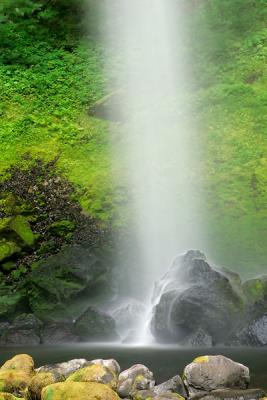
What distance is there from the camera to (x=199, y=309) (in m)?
15.6

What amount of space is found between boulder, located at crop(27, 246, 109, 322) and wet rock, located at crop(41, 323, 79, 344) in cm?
28

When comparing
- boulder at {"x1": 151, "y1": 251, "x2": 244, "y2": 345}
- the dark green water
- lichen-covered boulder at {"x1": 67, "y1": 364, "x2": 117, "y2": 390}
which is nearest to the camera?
lichen-covered boulder at {"x1": 67, "y1": 364, "x2": 117, "y2": 390}

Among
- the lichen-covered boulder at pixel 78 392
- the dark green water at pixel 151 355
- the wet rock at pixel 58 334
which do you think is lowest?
the wet rock at pixel 58 334

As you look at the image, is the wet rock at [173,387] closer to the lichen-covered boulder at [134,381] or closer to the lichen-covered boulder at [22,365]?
the lichen-covered boulder at [134,381]

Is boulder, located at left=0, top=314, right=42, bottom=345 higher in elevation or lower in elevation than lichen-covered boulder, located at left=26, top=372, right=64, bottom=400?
lower

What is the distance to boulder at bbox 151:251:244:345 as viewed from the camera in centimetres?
1541

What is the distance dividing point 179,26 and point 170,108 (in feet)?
29.1

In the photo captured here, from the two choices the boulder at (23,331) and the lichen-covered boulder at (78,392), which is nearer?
the lichen-covered boulder at (78,392)

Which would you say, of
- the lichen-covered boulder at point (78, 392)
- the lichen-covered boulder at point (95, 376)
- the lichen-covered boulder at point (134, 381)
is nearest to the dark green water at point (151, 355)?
the lichen-covered boulder at point (134, 381)

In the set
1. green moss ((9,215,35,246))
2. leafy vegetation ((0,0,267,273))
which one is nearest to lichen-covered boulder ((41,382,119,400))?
leafy vegetation ((0,0,267,273))

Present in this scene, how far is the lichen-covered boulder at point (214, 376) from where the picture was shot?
9.50m

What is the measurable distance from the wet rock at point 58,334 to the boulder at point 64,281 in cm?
28

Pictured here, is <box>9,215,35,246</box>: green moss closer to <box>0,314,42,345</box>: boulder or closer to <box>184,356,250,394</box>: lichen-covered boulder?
<box>0,314,42,345</box>: boulder

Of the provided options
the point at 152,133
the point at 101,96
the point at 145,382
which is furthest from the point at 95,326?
the point at 101,96
